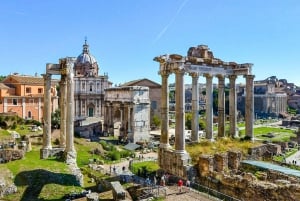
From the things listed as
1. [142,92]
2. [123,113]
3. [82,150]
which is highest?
[142,92]

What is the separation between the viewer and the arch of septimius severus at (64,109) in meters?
22.7

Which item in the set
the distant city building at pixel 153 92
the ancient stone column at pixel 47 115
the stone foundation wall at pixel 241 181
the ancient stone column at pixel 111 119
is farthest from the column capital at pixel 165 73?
the distant city building at pixel 153 92

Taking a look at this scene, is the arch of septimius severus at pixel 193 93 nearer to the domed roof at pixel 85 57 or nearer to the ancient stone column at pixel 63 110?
the ancient stone column at pixel 63 110

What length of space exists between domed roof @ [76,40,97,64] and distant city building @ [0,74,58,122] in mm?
13748

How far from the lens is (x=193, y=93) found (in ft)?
77.9

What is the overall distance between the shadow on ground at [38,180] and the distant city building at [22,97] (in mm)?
32774

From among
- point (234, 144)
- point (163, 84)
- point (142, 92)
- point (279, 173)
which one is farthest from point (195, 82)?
point (142, 92)

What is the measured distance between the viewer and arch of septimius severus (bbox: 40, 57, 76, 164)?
22.7 metres

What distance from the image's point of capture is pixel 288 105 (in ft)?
412

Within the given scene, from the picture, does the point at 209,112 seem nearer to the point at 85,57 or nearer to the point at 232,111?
the point at 232,111

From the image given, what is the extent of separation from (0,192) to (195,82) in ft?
46.4

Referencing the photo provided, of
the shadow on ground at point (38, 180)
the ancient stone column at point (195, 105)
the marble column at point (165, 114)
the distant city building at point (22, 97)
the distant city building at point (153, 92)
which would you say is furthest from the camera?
the distant city building at point (153, 92)

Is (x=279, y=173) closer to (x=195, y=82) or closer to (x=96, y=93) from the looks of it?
(x=195, y=82)

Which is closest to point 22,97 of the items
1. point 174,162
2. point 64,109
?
point 64,109
